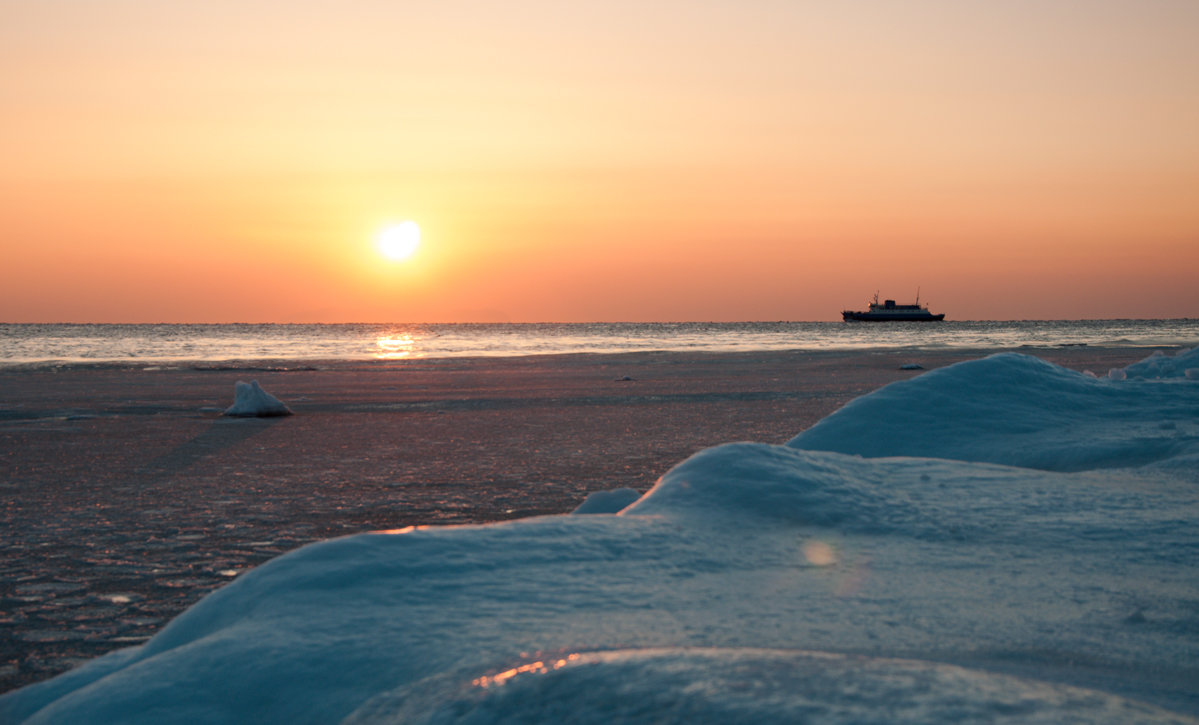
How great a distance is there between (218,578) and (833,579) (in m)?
2.71

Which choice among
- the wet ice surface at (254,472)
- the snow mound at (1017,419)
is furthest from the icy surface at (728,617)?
the wet ice surface at (254,472)

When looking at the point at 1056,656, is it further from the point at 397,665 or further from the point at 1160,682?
the point at 397,665

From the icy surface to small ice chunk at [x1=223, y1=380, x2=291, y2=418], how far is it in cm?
937

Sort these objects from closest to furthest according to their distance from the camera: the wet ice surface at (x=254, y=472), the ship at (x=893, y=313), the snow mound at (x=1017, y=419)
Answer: the wet ice surface at (x=254, y=472) < the snow mound at (x=1017, y=419) < the ship at (x=893, y=313)

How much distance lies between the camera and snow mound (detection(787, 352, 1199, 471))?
479cm

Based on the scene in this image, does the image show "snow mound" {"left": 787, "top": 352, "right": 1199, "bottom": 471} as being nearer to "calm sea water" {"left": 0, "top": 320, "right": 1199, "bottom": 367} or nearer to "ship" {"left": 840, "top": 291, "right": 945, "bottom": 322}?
"calm sea water" {"left": 0, "top": 320, "right": 1199, "bottom": 367}

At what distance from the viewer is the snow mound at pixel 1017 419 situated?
4.79 metres

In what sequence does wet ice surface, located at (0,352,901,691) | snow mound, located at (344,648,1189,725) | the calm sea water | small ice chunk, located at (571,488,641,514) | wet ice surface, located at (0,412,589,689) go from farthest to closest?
the calm sea water < small ice chunk, located at (571,488,641,514) < wet ice surface, located at (0,352,901,691) < wet ice surface, located at (0,412,589,689) < snow mound, located at (344,648,1189,725)

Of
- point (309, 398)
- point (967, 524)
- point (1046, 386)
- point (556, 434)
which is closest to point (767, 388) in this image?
point (556, 434)

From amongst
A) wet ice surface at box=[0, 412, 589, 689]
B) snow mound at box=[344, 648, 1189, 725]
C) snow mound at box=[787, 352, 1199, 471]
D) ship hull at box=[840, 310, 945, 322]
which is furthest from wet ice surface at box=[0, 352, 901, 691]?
ship hull at box=[840, 310, 945, 322]

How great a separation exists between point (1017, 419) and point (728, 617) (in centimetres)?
397

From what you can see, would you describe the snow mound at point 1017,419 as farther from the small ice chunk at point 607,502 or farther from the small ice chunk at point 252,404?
the small ice chunk at point 252,404

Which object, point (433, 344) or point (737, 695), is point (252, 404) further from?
point (433, 344)

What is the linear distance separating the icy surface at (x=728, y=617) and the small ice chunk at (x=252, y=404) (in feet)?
30.8
